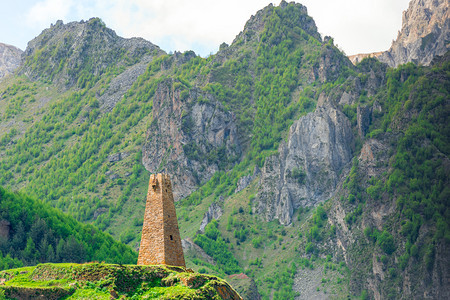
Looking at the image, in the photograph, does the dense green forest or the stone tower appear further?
the dense green forest

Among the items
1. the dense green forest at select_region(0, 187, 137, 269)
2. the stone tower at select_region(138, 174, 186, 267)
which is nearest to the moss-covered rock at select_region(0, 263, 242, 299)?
the stone tower at select_region(138, 174, 186, 267)

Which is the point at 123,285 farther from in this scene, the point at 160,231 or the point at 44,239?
the point at 44,239

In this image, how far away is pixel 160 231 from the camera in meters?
48.6

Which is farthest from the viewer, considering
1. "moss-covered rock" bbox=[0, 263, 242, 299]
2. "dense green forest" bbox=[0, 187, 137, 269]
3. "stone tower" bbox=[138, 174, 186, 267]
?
"dense green forest" bbox=[0, 187, 137, 269]

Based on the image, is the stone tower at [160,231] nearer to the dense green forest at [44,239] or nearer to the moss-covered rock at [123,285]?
the moss-covered rock at [123,285]

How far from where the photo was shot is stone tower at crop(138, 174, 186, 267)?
47.8 meters

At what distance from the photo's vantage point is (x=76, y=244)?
499 feet

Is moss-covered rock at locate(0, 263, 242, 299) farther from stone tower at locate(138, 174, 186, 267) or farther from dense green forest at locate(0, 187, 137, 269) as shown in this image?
dense green forest at locate(0, 187, 137, 269)

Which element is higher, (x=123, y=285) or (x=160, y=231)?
(x=160, y=231)

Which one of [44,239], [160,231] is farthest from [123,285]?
[44,239]

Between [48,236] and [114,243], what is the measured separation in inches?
782

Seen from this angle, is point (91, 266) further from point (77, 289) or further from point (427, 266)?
point (427, 266)

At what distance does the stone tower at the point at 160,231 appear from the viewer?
4775cm

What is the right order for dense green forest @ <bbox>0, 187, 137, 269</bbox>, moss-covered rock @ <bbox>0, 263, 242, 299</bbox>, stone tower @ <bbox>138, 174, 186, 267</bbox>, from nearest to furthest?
moss-covered rock @ <bbox>0, 263, 242, 299</bbox>, stone tower @ <bbox>138, 174, 186, 267</bbox>, dense green forest @ <bbox>0, 187, 137, 269</bbox>
